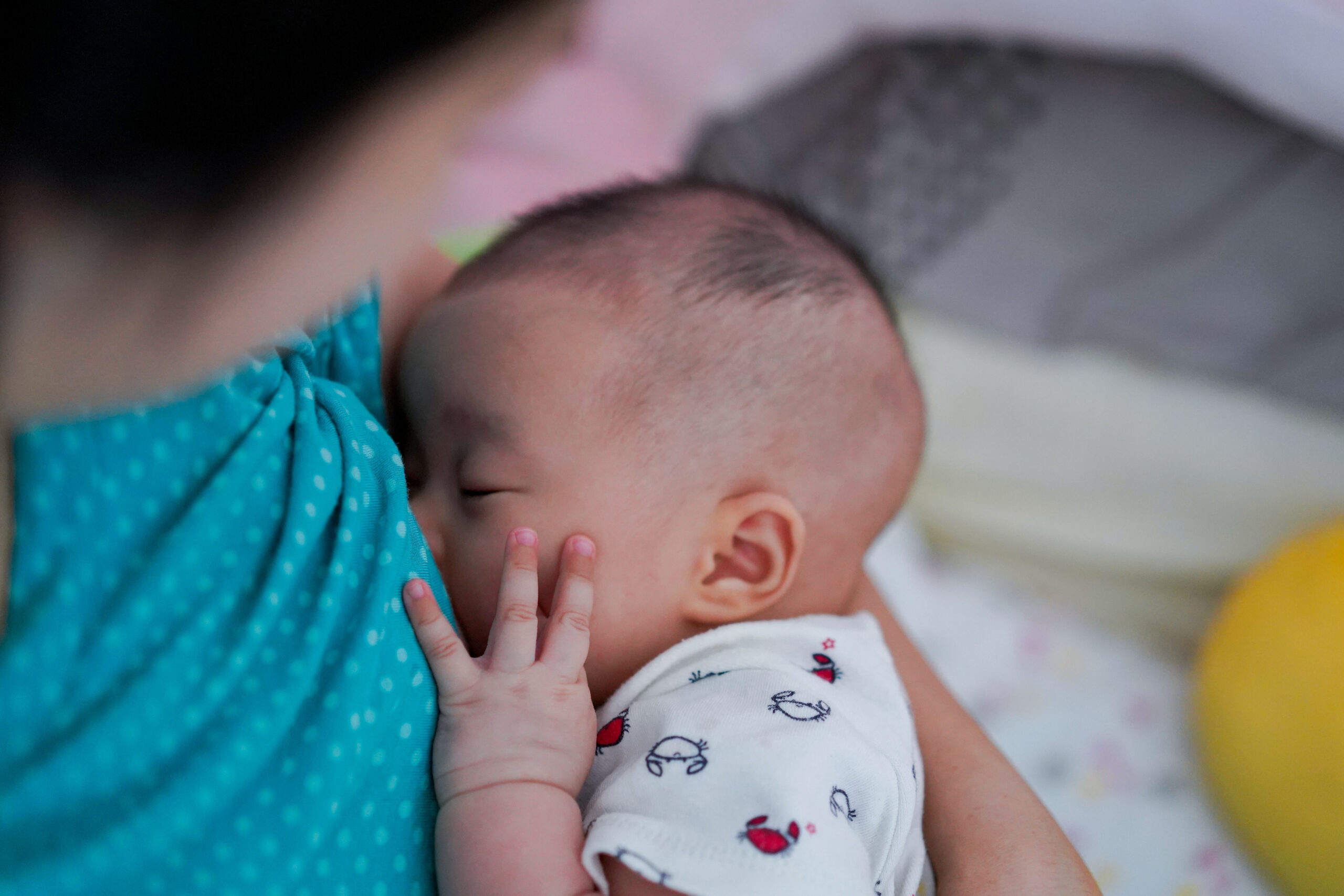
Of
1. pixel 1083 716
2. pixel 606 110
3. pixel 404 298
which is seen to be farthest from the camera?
pixel 606 110

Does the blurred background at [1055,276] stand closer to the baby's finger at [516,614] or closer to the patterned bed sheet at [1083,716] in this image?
the patterned bed sheet at [1083,716]

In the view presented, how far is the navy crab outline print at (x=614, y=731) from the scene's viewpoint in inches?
29.1

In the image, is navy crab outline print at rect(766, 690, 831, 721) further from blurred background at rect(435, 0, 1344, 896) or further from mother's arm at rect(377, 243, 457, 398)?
blurred background at rect(435, 0, 1344, 896)

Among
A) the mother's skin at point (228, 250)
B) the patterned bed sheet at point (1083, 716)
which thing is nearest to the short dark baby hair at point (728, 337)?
the mother's skin at point (228, 250)

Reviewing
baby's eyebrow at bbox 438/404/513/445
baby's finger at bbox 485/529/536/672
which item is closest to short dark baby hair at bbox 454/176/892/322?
baby's eyebrow at bbox 438/404/513/445

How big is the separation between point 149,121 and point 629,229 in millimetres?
552

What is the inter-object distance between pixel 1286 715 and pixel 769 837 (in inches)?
35.1

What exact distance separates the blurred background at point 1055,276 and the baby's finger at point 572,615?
799mm

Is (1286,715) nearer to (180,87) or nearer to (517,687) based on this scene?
(517,687)

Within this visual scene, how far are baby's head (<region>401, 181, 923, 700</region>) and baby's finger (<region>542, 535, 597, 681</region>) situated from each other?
0.03m

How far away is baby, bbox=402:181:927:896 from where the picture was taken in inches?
25.4

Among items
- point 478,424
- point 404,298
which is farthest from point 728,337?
point 404,298

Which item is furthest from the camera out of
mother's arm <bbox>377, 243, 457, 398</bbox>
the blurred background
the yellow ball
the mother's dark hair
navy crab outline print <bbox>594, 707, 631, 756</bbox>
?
the blurred background

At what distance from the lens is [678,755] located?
26.5 inches
